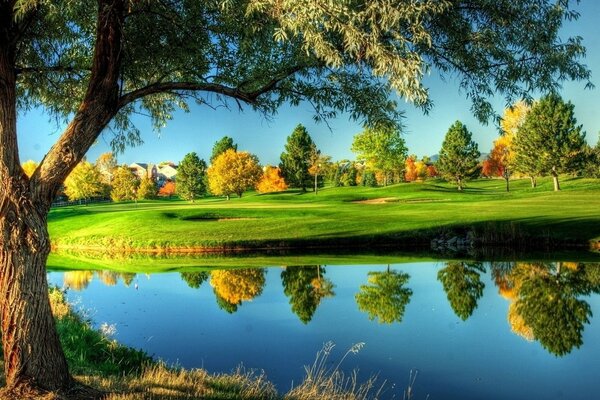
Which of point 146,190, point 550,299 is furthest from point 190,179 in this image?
point 550,299

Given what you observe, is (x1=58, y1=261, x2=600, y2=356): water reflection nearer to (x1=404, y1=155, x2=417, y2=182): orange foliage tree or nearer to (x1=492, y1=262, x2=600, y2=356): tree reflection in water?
(x1=492, y1=262, x2=600, y2=356): tree reflection in water

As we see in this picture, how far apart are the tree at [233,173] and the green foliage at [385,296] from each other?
5544cm

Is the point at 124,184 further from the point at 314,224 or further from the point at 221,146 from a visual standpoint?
the point at 314,224

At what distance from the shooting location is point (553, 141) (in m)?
67.8

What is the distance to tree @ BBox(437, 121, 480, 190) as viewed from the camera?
271ft

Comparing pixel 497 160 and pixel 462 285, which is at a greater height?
pixel 497 160

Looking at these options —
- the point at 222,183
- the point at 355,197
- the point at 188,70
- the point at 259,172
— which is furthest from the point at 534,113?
the point at 188,70

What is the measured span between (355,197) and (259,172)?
1835 centimetres

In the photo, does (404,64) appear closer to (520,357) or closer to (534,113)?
(520,357)

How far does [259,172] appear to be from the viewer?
8081 centimetres

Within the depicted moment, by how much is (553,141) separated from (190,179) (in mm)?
56199

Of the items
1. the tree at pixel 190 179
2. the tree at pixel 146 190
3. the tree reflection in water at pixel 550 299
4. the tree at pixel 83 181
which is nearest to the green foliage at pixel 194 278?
the tree reflection in water at pixel 550 299

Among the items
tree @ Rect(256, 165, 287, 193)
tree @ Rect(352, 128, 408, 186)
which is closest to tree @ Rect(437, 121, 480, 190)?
tree @ Rect(352, 128, 408, 186)

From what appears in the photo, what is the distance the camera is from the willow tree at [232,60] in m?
5.99
